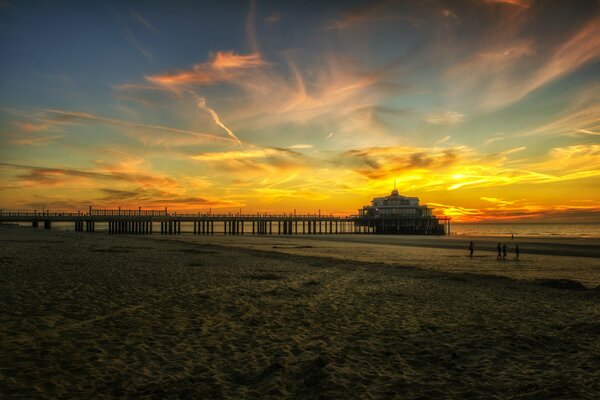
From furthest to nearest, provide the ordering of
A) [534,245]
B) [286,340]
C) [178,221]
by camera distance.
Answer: [178,221] < [534,245] < [286,340]

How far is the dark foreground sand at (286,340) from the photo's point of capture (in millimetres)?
5484

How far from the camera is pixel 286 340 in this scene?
7660mm

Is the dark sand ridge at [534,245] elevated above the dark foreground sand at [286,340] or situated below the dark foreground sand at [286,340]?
below

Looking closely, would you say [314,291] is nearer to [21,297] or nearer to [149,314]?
[149,314]

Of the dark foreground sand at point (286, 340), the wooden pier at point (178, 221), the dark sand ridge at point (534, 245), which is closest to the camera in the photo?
the dark foreground sand at point (286, 340)

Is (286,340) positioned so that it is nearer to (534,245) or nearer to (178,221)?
(534,245)

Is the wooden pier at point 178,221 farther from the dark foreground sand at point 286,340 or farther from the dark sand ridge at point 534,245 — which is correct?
the dark foreground sand at point 286,340

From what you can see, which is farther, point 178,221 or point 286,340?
point 178,221

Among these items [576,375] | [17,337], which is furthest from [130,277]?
[576,375]

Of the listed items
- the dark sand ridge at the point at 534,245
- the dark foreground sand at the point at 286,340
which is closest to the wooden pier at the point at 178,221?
the dark sand ridge at the point at 534,245

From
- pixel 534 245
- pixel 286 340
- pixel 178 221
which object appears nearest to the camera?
pixel 286 340

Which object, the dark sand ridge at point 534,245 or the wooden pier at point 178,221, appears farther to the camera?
the wooden pier at point 178,221

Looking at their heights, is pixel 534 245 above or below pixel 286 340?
below

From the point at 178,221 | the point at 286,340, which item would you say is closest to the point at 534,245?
the point at 286,340
